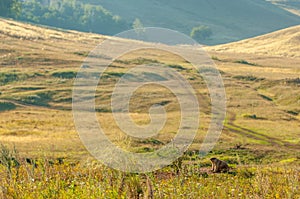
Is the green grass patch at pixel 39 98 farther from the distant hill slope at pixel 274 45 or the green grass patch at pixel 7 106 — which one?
the distant hill slope at pixel 274 45

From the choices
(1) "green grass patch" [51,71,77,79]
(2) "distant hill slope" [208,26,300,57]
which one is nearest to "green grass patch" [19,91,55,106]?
(1) "green grass patch" [51,71,77,79]

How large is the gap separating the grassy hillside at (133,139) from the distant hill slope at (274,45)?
2514 centimetres

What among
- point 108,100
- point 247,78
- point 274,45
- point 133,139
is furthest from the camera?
point 274,45

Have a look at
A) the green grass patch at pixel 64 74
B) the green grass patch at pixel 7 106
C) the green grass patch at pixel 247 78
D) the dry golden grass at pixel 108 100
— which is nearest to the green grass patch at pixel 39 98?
the dry golden grass at pixel 108 100

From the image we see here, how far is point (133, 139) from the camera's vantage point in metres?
38.2

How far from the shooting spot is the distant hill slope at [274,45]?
14910 centimetres

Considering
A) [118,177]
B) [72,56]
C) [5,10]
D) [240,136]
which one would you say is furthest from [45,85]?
[5,10]

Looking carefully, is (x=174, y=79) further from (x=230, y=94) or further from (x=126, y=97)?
(x=126, y=97)

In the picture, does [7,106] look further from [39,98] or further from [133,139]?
[133,139]

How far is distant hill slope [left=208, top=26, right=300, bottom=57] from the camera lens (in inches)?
5870

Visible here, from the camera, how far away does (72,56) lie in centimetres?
10044

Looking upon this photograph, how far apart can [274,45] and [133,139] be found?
13093 centimetres

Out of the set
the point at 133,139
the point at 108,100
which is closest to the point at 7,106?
the point at 108,100

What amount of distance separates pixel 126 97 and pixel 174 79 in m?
16.5
